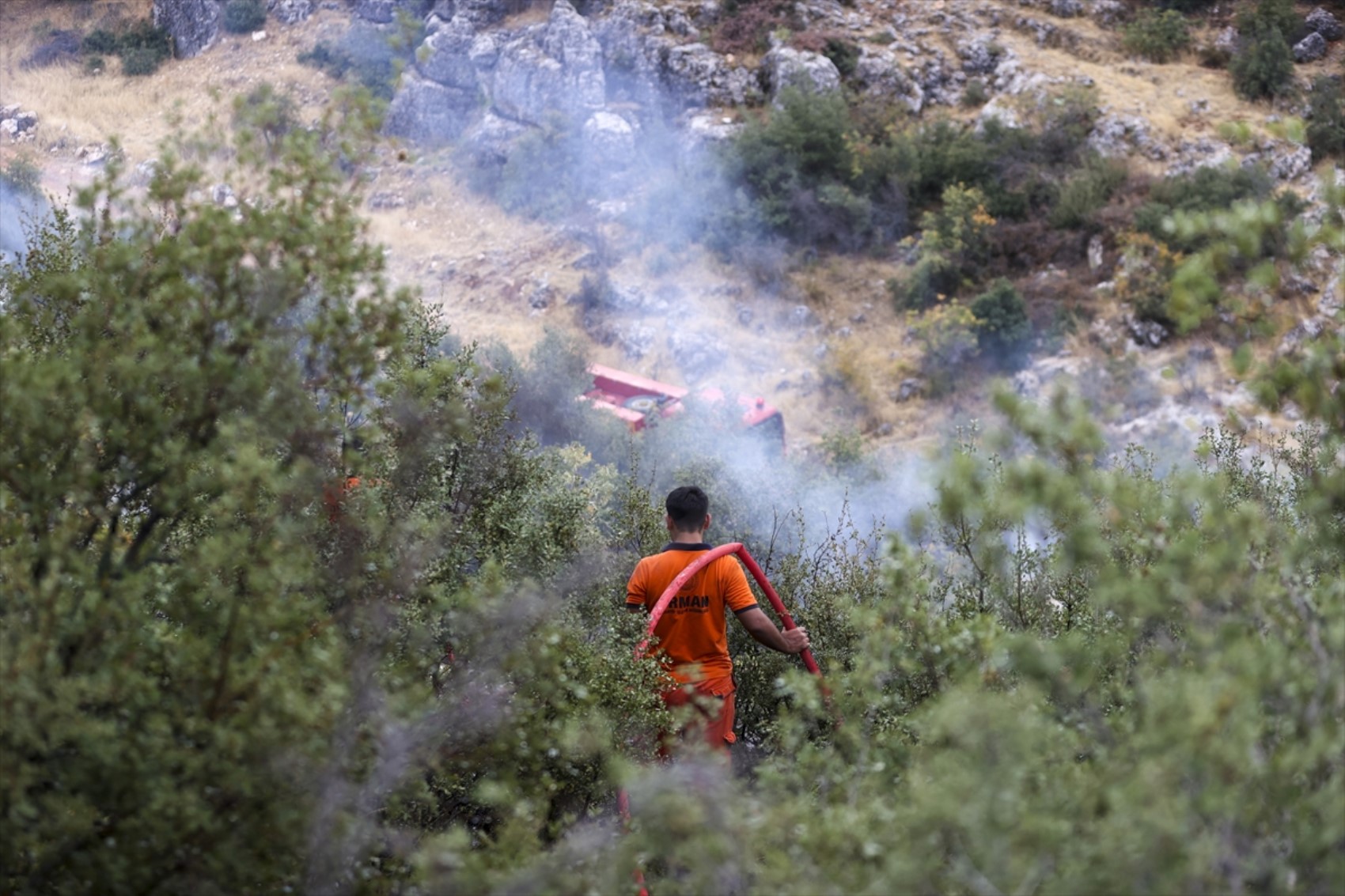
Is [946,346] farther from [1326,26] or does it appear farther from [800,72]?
[1326,26]

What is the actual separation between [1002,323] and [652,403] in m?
6.15

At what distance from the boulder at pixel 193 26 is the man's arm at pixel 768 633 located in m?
26.7

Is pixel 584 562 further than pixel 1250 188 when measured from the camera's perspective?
No

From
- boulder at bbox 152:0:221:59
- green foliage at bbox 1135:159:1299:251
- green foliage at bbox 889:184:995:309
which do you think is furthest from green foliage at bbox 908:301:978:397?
boulder at bbox 152:0:221:59

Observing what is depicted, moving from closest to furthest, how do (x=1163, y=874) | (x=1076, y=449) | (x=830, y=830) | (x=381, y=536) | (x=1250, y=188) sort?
1. (x=1163, y=874)
2. (x=830, y=830)
3. (x=1076, y=449)
4. (x=381, y=536)
5. (x=1250, y=188)

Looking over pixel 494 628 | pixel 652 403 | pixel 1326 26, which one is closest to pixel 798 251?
pixel 652 403

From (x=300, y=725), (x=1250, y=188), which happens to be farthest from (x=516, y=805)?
(x=1250, y=188)

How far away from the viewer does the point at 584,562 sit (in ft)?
16.4

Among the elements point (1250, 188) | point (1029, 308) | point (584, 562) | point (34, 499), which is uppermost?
point (34, 499)

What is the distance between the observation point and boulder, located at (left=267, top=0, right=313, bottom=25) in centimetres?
2702

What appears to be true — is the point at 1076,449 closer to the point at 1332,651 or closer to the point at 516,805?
the point at 1332,651

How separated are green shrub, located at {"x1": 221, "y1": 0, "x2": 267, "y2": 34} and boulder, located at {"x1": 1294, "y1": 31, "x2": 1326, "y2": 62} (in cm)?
2270

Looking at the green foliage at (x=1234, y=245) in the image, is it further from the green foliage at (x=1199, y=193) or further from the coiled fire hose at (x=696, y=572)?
the green foliage at (x=1199, y=193)

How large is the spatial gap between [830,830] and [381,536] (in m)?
1.98
